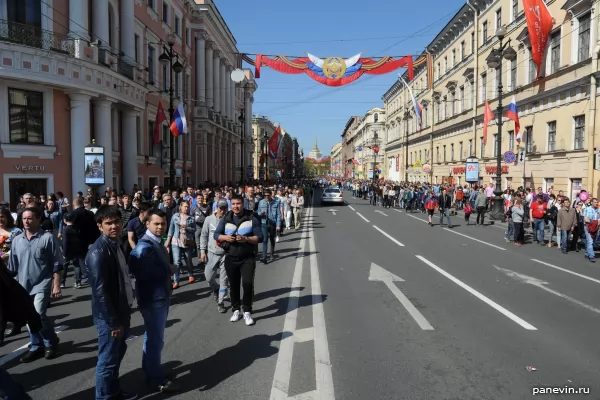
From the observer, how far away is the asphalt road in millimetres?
4270

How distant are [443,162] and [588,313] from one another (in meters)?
40.1

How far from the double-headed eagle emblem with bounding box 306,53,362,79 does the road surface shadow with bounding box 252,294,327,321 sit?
15.0 metres

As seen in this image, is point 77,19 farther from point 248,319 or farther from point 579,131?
point 579,131

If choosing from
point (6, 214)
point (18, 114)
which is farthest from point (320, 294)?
point (18, 114)

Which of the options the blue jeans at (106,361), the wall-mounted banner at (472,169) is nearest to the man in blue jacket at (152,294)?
the blue jeans at (106,361)

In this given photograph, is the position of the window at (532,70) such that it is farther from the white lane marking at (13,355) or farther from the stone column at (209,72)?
the white lane marking at (13,355)

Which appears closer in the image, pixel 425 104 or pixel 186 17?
pixel 186 17

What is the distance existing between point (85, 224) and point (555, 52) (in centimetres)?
2480

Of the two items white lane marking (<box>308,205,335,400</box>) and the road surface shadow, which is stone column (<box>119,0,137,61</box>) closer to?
white lane marking (<box>308,205,335,400</box>)

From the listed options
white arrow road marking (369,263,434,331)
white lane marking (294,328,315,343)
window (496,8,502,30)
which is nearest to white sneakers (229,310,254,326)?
white lane marking (294,328,315,343)

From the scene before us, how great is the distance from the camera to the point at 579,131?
862 inches

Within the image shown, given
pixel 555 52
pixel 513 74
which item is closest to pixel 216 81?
pixel 513 74

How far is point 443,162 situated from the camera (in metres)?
45.0

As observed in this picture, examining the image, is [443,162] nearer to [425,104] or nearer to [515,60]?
[425,104]
